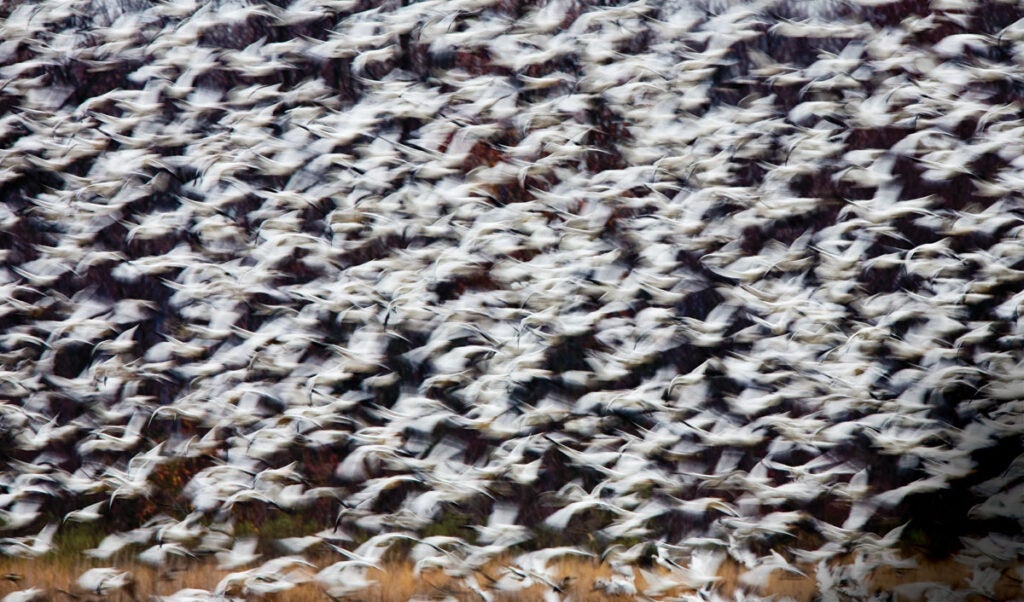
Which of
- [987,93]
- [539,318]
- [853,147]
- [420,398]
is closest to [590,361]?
[539,318]

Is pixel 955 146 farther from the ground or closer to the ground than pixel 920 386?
farther from the ground

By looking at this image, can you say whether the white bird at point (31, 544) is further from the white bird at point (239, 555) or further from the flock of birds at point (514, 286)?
the white bird at point (239, 555)

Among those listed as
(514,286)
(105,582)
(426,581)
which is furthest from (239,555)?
(514,286)

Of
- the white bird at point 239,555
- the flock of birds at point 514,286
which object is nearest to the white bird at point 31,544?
the flock of birds at point 514,286

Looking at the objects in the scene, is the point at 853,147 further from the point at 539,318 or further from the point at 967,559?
the point at 967,559

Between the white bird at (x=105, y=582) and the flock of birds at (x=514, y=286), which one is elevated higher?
the flock of birds at (x=514, y=286)

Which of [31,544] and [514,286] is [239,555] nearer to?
[31,544]
